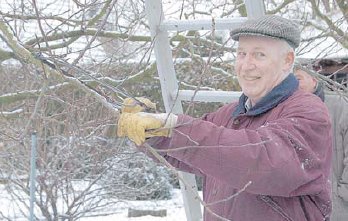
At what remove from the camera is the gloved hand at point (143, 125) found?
1.55 m

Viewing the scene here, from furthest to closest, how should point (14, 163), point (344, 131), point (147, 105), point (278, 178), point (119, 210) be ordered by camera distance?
point (119, 210) < point (14, 163) < point (344, 131) < point (147, 105) < point (278, 178)

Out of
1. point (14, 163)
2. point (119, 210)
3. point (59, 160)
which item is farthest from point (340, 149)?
point (119, 210)

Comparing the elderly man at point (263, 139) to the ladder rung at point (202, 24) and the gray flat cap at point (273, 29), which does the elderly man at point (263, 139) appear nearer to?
the gray flat cap at point (273, 29)

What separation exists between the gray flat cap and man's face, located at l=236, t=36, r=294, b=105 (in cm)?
2

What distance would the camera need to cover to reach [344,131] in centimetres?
274

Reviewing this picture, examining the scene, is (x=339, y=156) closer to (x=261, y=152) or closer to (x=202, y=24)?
(x=202, y=24)

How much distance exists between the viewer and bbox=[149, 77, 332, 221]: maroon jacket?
1563 mm

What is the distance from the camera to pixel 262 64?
1.78 meters

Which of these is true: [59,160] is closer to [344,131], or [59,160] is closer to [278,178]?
[344,131]

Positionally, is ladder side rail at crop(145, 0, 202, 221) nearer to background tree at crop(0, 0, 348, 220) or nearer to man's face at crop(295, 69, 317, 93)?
man's face at crop(295, 69, 317, 93)

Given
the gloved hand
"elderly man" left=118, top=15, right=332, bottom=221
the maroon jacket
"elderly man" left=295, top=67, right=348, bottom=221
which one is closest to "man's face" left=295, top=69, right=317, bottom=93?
"elderly man" left=295, top=67, right=348, bottom=221

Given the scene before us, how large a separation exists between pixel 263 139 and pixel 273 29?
1.18 feet

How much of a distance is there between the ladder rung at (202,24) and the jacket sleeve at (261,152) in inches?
26.4

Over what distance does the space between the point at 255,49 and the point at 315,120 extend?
272mm
